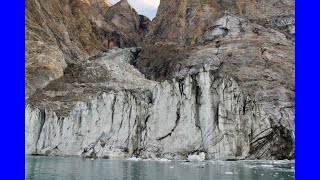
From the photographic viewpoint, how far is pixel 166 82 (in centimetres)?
2766

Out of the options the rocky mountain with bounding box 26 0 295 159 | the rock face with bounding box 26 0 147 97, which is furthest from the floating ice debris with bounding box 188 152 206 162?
the rock face with bounding box 26 0 147 97

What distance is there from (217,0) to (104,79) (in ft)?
83.6

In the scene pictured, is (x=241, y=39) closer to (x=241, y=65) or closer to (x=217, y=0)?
(x=241, y=65)

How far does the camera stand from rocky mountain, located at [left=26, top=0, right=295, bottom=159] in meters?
25.5

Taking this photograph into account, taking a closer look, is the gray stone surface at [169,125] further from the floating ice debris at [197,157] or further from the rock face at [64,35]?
the rock face at [64,35]

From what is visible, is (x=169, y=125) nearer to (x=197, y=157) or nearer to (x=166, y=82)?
(x=166, y=82)

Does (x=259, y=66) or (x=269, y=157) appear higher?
(x=259, y=66)

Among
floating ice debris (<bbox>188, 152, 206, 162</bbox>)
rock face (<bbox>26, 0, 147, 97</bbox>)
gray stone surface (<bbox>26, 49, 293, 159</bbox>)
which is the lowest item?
floating ice debris (<bbox>188, 152, 206, 162</bbox>)

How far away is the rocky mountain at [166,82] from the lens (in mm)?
25469

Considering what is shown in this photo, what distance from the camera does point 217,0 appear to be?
64.1 meters

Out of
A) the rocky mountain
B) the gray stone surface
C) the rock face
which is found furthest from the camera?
the rock face

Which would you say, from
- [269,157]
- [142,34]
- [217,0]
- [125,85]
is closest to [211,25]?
[217,0]

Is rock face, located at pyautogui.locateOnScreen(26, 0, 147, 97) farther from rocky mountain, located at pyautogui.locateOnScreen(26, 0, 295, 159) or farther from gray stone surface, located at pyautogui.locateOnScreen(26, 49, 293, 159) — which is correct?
gray stone surface, located at pyautogui.locateOnScreen(26, 49, 293, 159)

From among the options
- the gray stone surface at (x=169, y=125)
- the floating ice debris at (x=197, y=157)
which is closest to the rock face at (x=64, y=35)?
the gray stone surface at (x=169, y=125)
